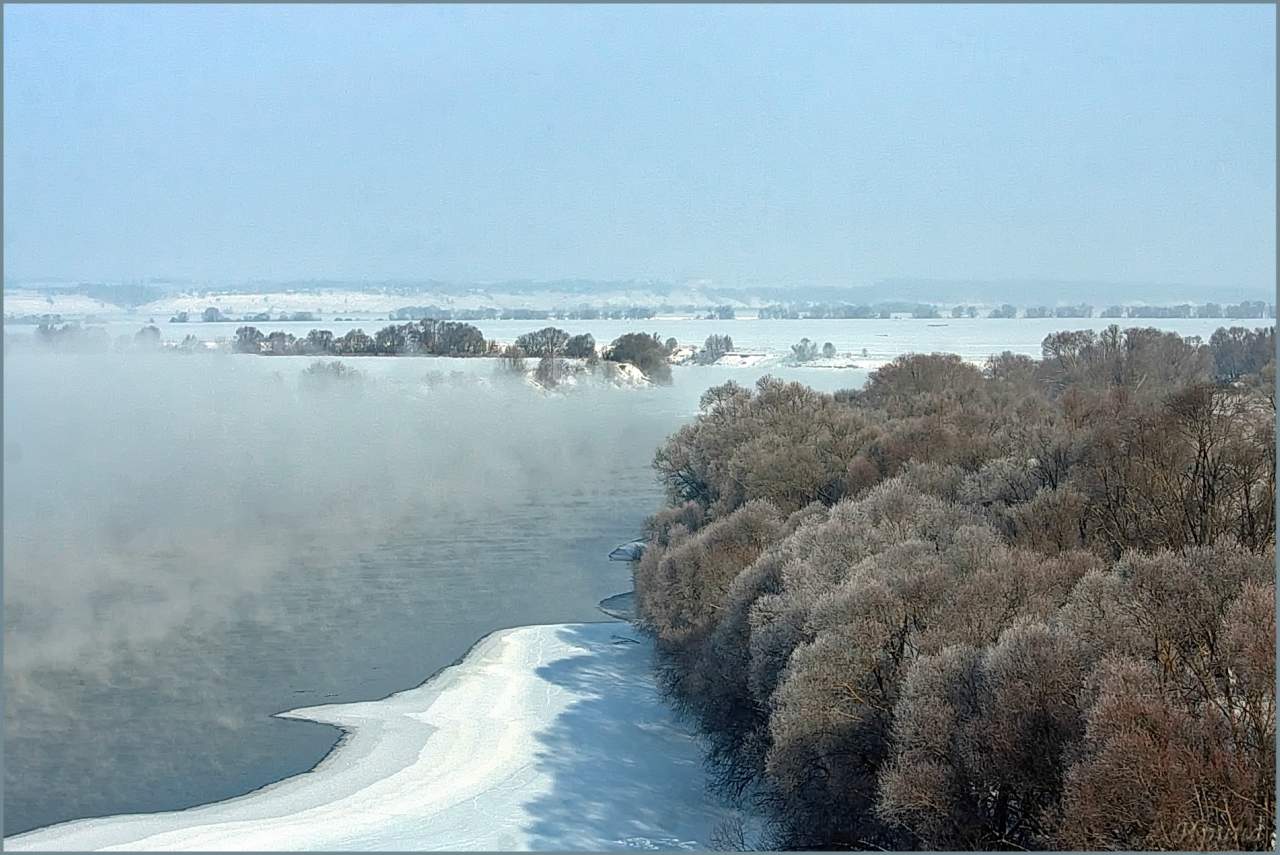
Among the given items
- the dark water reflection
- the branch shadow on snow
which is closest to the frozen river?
the dark water reflection

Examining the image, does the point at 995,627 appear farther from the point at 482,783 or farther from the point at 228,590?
the point at 228,590

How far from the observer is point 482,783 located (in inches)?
545

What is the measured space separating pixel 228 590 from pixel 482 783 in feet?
38.3

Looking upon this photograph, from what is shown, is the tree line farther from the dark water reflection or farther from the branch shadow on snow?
the dark water reflection

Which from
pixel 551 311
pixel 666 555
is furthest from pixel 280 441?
pixel 666 555

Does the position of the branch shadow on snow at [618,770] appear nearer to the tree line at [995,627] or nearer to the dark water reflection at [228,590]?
the tree line at [995,627]

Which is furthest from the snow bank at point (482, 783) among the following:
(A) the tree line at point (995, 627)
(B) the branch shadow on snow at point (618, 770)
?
(A) the tree line at point (995, 627)

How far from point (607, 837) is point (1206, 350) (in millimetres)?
23825

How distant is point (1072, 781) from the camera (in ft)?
27.7

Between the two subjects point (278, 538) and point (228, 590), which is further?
point (278, 538)

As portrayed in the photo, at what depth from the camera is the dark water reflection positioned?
1494 cm

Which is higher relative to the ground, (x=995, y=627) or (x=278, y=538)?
(x=995, y=627)

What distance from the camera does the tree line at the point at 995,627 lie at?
8.62 metres

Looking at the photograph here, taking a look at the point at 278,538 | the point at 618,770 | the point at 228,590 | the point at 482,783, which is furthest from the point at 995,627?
the point at 278,538
